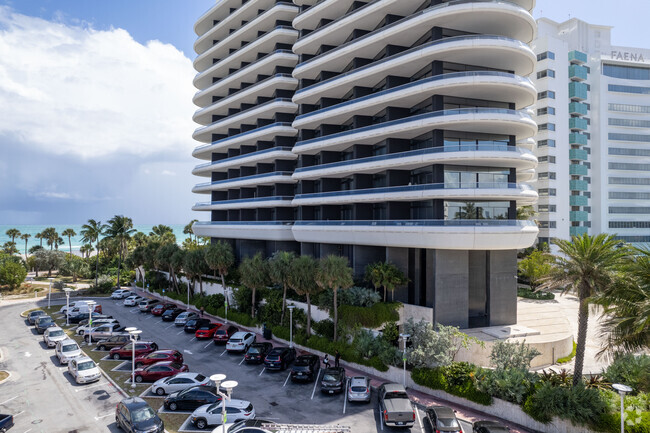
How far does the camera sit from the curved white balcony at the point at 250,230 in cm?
5325

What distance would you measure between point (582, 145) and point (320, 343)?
243 feet

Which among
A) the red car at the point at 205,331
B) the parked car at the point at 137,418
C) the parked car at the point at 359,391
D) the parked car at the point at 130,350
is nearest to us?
the parked car at the point at 137,418

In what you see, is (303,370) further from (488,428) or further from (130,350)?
(130,350)

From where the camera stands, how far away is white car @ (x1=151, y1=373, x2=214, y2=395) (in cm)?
2480

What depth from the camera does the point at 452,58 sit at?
34750 mm

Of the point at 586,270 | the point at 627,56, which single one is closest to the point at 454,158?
the point at 586,270

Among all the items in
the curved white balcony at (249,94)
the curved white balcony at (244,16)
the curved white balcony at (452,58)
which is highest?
the curved white balcony at (244,16)

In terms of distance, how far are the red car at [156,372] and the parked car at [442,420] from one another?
59.0 ft

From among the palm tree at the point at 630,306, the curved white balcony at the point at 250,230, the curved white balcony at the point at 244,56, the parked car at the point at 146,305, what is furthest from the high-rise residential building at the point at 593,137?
the parked car at the point at 146,305

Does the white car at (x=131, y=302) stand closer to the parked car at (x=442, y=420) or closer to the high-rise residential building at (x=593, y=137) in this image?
the parked car at (x=442, y=420)

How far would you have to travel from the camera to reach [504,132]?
3706cm

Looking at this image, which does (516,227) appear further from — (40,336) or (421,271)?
(40,336)

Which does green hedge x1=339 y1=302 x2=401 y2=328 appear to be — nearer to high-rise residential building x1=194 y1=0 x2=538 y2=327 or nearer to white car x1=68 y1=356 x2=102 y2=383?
high-rise residential building x1=194 y1=0 x2=538 y2=327

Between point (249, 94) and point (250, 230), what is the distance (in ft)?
67.1
